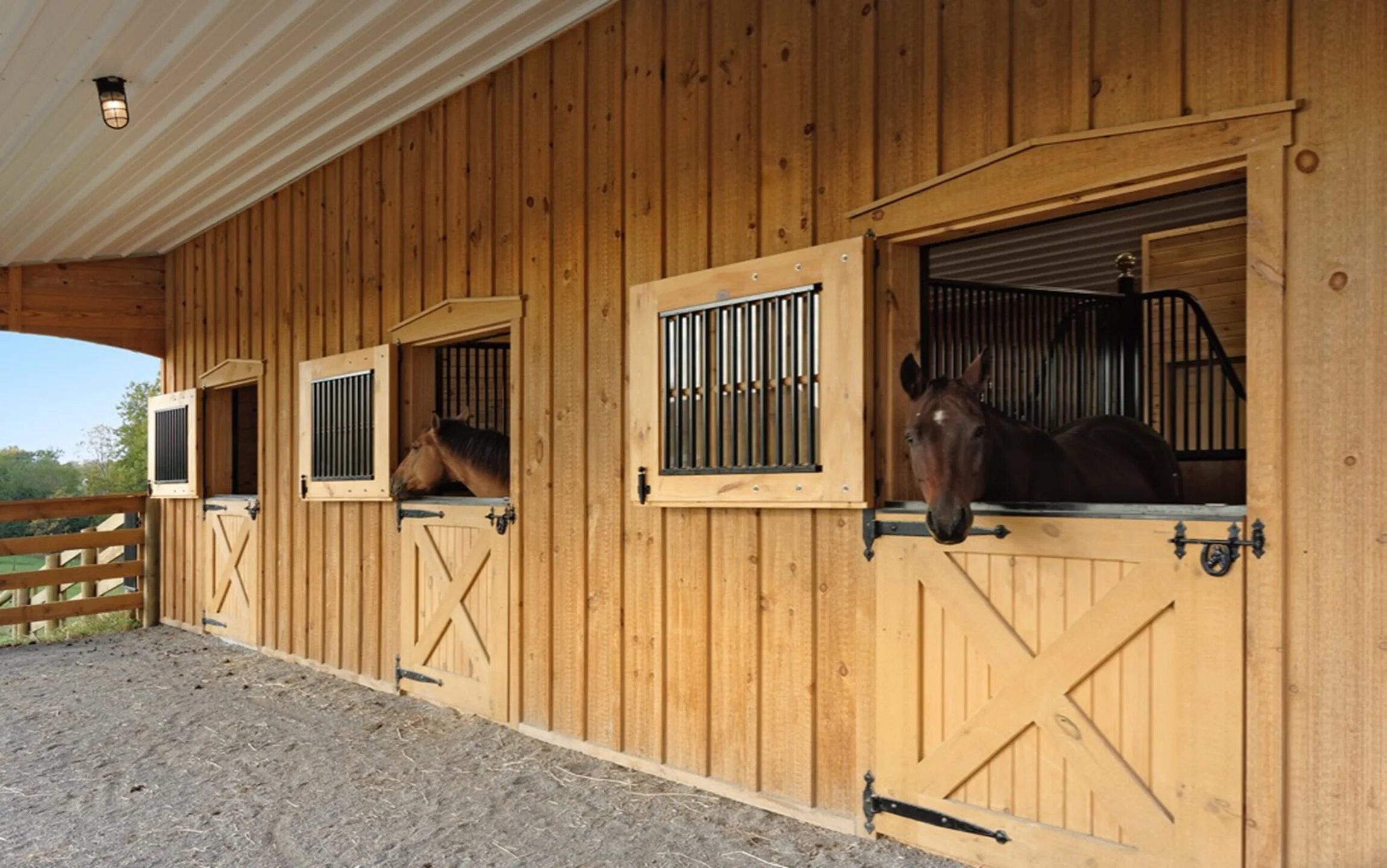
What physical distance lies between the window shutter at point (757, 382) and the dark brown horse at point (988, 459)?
0.70ft

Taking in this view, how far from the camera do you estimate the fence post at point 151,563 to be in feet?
23.9

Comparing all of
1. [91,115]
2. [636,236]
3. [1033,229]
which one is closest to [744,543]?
[636,236]

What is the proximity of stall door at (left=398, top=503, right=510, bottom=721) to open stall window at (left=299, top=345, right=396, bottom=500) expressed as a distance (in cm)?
34

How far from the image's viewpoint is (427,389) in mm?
4820

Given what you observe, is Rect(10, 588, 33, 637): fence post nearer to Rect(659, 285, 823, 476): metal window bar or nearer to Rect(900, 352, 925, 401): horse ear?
Rect(659, 285, 823, 476): metal window bar

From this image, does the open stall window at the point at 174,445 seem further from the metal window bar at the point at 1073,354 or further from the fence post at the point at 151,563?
the metal window bar at the point at 1073,354

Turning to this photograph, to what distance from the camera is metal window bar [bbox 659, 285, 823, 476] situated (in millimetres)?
2752

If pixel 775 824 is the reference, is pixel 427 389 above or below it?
above

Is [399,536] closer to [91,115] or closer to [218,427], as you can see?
[91,115]

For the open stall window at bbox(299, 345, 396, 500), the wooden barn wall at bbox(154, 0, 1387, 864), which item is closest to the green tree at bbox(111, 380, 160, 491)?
the open stall window at bbox(299, 345, 396, 500)

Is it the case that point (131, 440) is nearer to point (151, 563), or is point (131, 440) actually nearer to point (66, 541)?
point (151, 563)

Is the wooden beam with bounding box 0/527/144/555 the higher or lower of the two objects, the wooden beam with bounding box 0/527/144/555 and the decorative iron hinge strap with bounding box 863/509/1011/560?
the lower

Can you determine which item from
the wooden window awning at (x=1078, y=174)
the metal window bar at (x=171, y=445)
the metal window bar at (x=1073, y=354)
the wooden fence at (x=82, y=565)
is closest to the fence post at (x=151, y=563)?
the wooden fence at (x=82, y=565)

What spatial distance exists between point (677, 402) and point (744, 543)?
1.75ft
